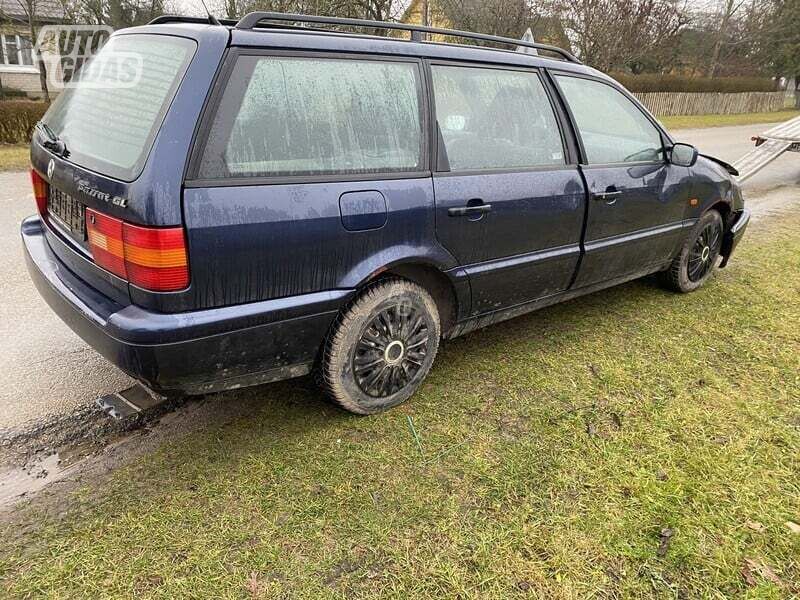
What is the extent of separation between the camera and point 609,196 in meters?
3.54

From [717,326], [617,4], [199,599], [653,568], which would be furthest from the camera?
[617,4]

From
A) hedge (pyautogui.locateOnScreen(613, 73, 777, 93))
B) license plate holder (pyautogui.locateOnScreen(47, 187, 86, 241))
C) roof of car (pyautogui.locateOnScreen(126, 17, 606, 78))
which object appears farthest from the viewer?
hedge (pyautogui.locateOnScreen(613, 73, 777, 93))

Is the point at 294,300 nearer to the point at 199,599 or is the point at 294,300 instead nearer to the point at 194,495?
the point at 194,495

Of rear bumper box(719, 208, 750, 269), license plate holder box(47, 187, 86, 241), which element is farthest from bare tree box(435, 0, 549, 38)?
license plate holder box(47, 187, 86, 241)

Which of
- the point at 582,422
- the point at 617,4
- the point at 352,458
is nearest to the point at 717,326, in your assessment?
the point at 582,422

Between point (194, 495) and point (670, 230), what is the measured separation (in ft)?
11.9

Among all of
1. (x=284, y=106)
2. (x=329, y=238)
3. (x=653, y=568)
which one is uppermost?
(x=284, y=106)

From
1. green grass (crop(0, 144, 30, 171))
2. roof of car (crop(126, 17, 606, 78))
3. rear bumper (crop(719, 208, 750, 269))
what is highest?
roof of car (crop(126, 17, 606, 78))

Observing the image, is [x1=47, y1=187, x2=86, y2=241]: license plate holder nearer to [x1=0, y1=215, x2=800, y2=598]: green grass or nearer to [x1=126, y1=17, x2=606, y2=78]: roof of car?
[x1=126, y1=17, x2=606, y2=78]: roof of car

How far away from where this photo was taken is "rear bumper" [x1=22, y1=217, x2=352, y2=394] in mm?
2129

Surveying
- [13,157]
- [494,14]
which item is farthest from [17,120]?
[494,14]

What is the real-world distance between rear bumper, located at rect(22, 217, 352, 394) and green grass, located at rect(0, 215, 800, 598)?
1.44 feet

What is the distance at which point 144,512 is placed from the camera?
2199 millimetres

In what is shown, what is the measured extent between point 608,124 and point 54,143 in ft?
10.6
